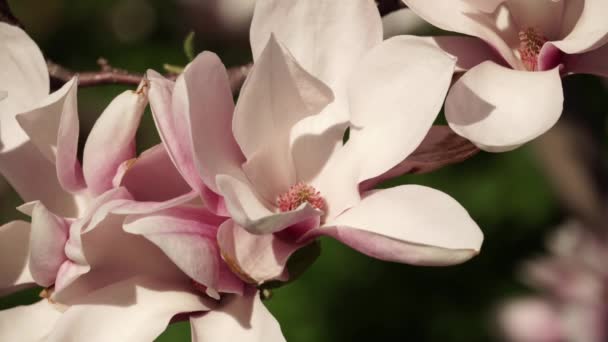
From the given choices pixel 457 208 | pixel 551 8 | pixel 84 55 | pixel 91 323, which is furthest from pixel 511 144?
pixel 84 55

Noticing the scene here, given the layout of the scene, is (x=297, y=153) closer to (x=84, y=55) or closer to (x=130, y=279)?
(x=130, y=279)

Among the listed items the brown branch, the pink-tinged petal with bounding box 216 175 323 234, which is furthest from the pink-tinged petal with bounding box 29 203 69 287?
the brown branch

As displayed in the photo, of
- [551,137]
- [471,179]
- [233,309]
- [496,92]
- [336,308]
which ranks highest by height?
[496,92]

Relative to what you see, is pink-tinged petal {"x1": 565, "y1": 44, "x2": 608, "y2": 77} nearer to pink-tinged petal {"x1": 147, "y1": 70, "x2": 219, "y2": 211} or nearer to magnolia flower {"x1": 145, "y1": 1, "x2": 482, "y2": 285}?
magnolia flower {"x1": 145, "y1": 1, "x2": 482, "y2": 285}

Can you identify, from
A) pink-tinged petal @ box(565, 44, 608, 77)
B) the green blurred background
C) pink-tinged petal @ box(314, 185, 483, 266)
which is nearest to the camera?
pink-tinged petal @ box(314, 185, 483, 266)

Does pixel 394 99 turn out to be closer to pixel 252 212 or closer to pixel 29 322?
pixel 252 212

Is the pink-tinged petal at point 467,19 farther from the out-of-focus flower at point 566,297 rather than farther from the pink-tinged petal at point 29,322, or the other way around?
the out-of-focus flower at point 566,297

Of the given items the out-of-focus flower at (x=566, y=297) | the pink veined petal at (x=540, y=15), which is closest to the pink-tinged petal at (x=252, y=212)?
the pink veined petal at (x=540, y=15)

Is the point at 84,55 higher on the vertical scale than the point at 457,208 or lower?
lower
